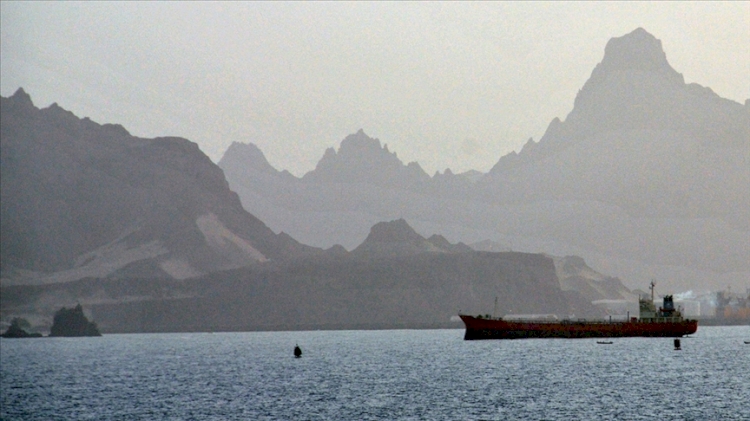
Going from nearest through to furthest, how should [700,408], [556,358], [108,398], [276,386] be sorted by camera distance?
[700,408]
[108,398]
[276,386]
[556,358]

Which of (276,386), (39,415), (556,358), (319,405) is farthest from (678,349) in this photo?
(39,415)

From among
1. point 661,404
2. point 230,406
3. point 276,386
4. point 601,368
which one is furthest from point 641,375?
point 230,406

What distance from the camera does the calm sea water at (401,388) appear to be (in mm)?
94812

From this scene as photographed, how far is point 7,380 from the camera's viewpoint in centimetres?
14762

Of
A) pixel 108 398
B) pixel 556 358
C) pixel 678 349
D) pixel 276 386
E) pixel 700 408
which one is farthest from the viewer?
pixel 678 349

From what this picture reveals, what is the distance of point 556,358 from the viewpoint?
166250mm

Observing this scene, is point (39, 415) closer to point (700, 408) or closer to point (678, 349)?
point (700, 408)

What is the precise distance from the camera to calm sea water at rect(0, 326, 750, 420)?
94.8 meters

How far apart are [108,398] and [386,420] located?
40.4m

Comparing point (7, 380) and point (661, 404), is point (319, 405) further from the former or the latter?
point (7, 380)

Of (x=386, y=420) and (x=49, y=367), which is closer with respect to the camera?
(x=386, y=420)

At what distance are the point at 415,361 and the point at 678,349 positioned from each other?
56.5 metres

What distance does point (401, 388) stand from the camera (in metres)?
118

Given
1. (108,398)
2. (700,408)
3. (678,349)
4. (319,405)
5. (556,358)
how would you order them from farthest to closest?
(678,349) → (556,358) → (108,398) → (319,405) → (700,408)
